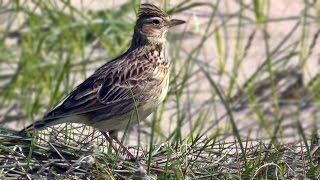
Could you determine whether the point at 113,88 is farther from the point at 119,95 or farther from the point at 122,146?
the point at 122,146

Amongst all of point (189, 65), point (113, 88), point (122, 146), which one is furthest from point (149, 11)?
point (189, 65)

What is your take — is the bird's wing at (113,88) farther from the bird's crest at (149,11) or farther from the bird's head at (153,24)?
the bird's crest at (149,11)

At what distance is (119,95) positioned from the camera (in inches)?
304

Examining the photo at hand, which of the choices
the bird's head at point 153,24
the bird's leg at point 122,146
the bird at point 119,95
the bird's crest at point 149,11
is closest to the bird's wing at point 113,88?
the bird at point 119,95

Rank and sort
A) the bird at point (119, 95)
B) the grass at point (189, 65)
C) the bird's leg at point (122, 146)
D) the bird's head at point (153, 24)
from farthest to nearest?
1. the grass at point (189, 65)
2. the bird's head at point (153, 24)
3. the bird at point (119, 95)
4. the bird's leg at point (122, 146)

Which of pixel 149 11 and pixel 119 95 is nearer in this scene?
pixel 119 95

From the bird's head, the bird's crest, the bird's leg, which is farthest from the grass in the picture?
the bird's crest

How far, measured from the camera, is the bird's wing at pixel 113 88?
7594 millimetres

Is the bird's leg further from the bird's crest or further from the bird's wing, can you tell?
the bird's crest

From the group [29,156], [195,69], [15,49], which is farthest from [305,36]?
[29,156]

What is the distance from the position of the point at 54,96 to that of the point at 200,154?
3132 millimetres

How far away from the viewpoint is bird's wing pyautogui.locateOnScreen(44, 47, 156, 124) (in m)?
7.59

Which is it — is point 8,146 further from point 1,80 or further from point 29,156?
point 1,80

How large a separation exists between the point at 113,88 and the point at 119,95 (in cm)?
6
